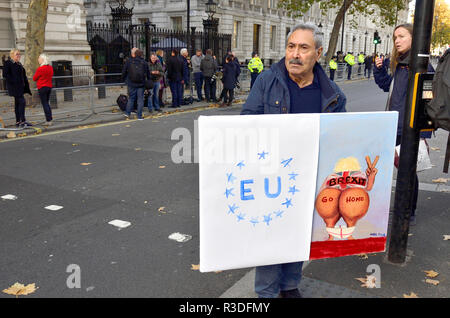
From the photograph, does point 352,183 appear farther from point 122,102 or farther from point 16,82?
point 122,102

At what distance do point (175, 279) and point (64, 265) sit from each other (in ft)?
3.37

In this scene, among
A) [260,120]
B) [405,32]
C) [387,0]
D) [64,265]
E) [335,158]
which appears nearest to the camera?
[260,120]

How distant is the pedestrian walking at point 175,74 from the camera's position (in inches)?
578

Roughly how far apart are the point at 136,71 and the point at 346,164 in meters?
10.1

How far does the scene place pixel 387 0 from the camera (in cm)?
3278

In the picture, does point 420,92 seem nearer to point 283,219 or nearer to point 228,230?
point 283,219

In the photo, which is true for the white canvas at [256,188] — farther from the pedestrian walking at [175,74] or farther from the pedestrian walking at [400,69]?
the pedestrian walking at [175,74]

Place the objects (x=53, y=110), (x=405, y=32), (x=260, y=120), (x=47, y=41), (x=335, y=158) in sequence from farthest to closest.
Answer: (x=47, y=41) → (x=53, y=110) → (x=405, y=32) → (x=335, y=158) → (x=260, y=120)

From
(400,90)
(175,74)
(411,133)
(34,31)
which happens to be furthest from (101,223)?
(34,31)

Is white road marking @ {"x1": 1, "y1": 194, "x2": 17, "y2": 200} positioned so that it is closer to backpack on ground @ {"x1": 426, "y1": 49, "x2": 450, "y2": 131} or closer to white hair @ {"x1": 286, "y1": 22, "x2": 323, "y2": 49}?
white hair @ {"x1": 286, "y1": 22, "x2": 323, "y2": 49}

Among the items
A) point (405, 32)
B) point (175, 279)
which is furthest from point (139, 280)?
point (405, 32)

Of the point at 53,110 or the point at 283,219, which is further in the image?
the point at 53,110

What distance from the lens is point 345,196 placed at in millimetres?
2930

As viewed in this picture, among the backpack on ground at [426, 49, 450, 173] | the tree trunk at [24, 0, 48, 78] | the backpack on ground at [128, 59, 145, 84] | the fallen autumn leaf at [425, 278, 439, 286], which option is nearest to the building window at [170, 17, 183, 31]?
the tree trunk at [24, 0, 48, 78]
